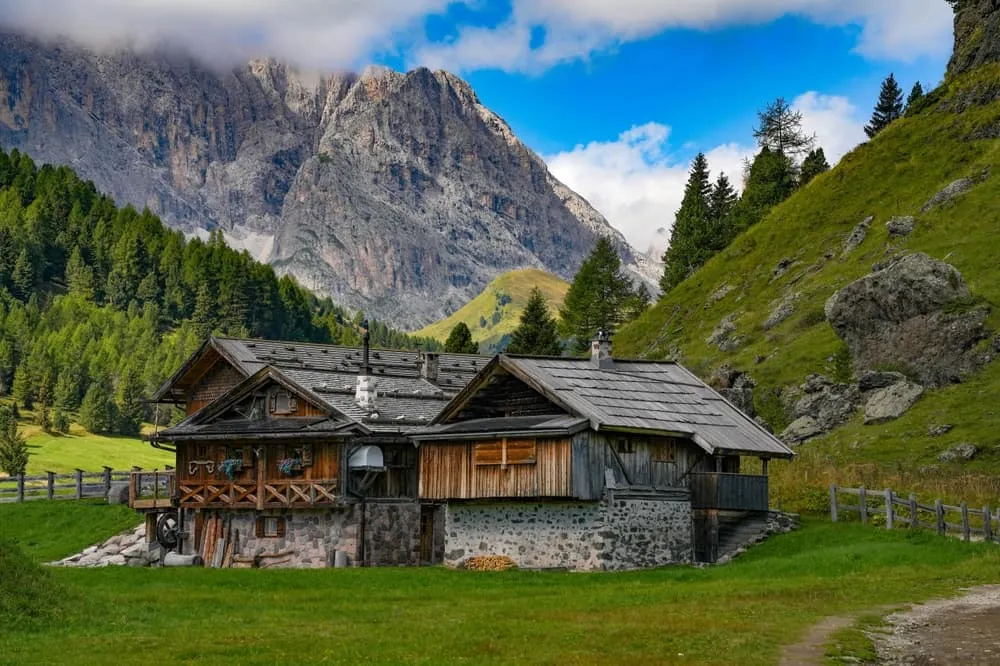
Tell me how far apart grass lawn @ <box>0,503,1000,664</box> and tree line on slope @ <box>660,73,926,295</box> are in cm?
8136

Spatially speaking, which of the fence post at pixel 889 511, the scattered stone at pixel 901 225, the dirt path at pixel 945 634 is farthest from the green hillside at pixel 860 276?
the dirt path at pixel 945 634

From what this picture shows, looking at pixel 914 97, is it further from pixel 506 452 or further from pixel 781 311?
pixel 506 452

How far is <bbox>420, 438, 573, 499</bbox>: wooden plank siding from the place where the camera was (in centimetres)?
4153

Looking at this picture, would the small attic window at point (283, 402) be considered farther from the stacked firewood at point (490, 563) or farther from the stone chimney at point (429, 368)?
the stacked firewood at point (490, 563)

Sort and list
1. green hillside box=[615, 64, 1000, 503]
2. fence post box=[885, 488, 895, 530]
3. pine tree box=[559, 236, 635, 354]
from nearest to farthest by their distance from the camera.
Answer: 1. fence post box=[885, 488, 895, 530]
2. green hillside box=[615, 64, 1000, 503]
3. pine tree box=[559, 236, 635, 354]

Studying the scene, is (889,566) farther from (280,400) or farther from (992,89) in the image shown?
(992,89)

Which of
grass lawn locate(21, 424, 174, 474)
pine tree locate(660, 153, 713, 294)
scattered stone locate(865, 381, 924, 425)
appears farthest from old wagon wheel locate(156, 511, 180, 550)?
pine tree locate(660, 153, 713, 294)

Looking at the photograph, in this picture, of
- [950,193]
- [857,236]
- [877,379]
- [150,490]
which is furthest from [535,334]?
[150,490]

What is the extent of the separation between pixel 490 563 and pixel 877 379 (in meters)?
34.7

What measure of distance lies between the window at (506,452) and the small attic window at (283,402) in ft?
33.5

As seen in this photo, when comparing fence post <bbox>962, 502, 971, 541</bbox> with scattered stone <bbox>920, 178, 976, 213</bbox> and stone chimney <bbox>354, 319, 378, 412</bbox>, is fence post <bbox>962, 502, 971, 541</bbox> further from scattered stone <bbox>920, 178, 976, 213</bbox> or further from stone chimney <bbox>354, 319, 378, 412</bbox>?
scattered stone <bbox>920, 178, 976, 213</bbox>

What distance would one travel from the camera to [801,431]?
69.3 meters

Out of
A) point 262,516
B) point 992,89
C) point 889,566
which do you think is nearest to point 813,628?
point 889,566

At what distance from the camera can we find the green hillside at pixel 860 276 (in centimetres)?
6066
